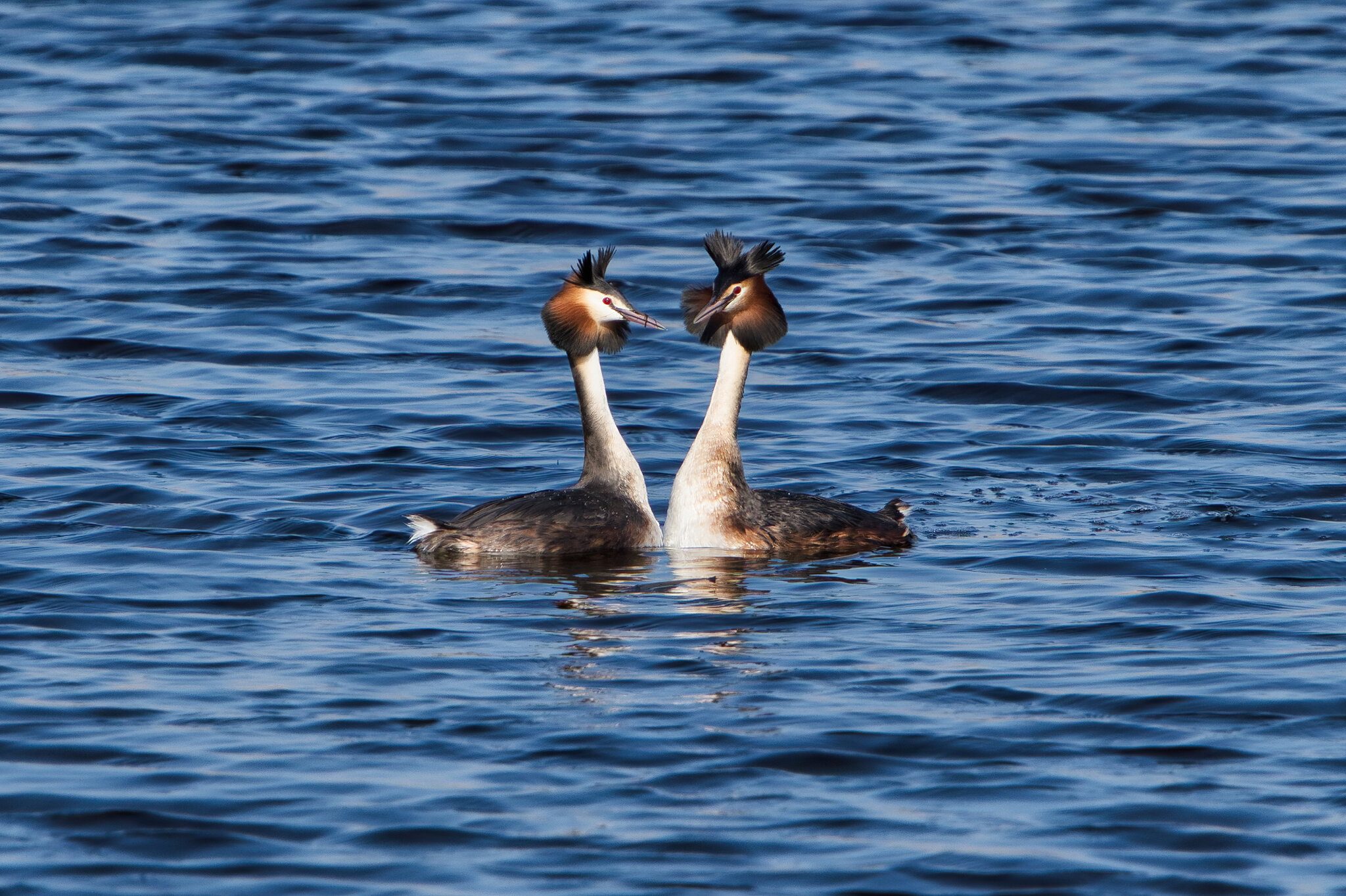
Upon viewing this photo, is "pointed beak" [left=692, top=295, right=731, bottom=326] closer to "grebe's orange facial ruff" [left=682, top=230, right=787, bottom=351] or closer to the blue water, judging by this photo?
"grebe's orange facial ruff" [left=682, top=230, right=787, bottom=351]

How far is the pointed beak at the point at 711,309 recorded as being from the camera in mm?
11094

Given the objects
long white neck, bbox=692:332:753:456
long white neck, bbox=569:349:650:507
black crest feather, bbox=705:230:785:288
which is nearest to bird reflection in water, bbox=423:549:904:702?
long white neck, bbox=569:349:650:507

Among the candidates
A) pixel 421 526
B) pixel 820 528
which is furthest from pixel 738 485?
pixel 421 526

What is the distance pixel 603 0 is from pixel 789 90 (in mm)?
5511

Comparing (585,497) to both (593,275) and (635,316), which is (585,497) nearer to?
(635,316)

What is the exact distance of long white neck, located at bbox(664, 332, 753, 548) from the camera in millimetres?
11086

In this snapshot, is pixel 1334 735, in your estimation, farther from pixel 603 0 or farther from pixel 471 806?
pixel 603 0

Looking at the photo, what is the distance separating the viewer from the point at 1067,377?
14922 mm

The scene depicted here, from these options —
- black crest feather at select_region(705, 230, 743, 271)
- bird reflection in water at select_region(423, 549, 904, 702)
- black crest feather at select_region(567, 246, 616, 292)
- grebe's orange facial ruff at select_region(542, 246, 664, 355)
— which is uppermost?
black crest feather at select_region(705, 230, 743, 271)

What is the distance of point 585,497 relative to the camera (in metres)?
11.1

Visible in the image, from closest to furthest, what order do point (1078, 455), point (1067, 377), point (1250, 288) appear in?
point (1078, 455)
point (1067, 377)
point (1250, 288)

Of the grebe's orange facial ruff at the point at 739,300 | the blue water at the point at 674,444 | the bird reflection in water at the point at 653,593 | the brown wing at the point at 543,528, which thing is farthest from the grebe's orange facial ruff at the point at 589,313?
the bird reflection in water at the point at 653,593

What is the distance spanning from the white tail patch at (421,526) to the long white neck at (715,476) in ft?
4.19

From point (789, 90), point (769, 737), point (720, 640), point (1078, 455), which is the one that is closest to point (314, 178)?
point (789, 90)
